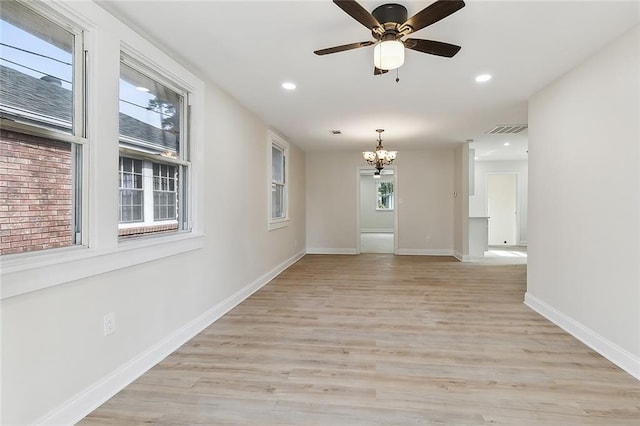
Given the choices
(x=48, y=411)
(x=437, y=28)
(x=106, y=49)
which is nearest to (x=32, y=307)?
(x=48, y=411)

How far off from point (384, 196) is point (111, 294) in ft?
41.2

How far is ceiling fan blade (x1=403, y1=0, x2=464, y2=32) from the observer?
1714 mm

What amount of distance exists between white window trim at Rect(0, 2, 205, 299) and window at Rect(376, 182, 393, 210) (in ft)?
38.8

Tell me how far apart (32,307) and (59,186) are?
2.15 ft

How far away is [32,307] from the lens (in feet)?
5.22

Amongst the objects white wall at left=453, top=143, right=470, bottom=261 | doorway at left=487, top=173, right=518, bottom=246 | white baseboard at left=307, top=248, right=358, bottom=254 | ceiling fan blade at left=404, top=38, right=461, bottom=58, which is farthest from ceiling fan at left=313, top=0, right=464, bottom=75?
doorway at left=487, top=173, right=518, bottom=246

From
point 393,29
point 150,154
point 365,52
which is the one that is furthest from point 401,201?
point 150,154

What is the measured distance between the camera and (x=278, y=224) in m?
5.77

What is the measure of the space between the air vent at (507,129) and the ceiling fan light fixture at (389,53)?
13.2 feet

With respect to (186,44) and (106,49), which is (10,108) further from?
(186,44)

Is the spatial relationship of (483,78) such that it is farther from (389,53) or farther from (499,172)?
(499,172)

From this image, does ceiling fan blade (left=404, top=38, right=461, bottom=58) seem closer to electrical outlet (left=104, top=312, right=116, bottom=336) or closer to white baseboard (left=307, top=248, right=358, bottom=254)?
electrical outlet (left=104, top=312, right=116, bottom=336)

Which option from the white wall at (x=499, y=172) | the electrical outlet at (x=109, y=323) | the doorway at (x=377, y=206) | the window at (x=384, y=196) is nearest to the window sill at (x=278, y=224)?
the electrical outlet at (x=109, y=323)

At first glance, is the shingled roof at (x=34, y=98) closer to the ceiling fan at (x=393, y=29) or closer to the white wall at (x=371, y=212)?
the ceiling fan at (x=393, y=29)
